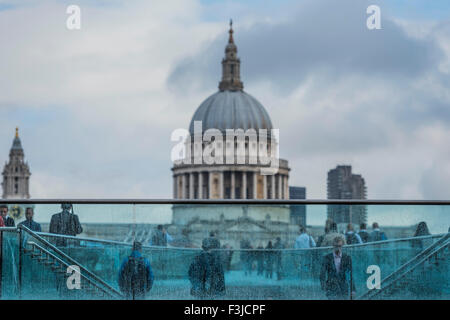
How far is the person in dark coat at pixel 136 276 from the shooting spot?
294 inches

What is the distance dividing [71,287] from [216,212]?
1.38m

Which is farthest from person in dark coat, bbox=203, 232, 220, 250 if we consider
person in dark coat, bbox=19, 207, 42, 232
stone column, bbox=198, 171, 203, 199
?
stone column, bbox=198, 171, 203, 199

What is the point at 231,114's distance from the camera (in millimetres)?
128875

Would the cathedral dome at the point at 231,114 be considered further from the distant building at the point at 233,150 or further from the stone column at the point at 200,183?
the stone column at the point at 200,183

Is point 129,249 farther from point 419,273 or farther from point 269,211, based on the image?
point 419,273

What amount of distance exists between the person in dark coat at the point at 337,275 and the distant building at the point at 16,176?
156885 millimetres

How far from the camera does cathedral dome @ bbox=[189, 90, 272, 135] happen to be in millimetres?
128125

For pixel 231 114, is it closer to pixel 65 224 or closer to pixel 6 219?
pixel 6 219

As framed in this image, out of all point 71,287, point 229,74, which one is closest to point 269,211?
point 71,287

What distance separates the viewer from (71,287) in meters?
7.46

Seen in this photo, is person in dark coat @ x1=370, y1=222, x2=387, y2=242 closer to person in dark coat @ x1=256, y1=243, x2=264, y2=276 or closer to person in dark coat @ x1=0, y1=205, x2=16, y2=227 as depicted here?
person in dark coat @ x1=256, y1=243, x2=264, y2=276

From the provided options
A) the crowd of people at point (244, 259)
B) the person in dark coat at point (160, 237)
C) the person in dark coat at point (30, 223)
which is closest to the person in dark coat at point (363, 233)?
the crowd of people at point (244, 259)

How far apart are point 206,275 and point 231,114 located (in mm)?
121631

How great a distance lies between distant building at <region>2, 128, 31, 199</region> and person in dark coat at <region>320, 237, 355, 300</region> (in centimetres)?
15688
